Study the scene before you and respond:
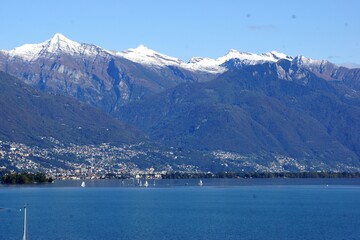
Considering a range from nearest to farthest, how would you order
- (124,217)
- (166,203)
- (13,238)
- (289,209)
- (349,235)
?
1. (13,238)
2. (349,235)
3. (124,217)
4. (289,209)
5. (166,203)

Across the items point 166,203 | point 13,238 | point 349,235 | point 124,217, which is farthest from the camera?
point 166,203

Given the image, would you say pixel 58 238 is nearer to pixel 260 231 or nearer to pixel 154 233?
pixel 154 233

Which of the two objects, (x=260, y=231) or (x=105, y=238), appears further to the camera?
(x=260, y=231)

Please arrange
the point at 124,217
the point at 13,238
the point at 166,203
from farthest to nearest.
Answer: the point at 166,203, the point at 124,217, the point at 13,238

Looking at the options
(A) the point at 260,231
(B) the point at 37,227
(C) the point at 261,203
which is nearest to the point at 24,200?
(C) the point at 261,203

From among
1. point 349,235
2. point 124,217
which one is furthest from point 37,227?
point 349,235

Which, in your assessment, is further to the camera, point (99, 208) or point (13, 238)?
point (99, 208)

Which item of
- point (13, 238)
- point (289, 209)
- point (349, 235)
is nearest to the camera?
point (13, 238)

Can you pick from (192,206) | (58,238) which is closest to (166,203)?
(192,206)

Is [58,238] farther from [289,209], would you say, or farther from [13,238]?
[289,209]
